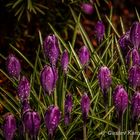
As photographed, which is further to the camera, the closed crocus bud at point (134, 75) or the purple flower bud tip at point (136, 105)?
the closed crocus bud at point (134, 75)

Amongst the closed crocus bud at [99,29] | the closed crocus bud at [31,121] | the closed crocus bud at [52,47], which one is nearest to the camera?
the closed crocus bud at [31,121]

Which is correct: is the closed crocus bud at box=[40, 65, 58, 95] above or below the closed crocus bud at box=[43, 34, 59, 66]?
below

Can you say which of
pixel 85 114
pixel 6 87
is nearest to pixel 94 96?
pixel 85 114

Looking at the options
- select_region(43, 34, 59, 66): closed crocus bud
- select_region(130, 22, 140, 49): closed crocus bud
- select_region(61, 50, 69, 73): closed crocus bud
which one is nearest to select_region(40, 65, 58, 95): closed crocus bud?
select_region(43, 34, 59, 66): closed crocus bud

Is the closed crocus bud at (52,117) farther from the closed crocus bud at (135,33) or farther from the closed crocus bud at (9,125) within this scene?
the closed crocus bud at (135,33)

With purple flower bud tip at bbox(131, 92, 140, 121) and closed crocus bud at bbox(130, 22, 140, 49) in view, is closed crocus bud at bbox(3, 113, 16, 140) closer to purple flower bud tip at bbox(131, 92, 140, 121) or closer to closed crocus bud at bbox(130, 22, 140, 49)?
purple flower bud tip at bbox(131, 92, 140, 121)

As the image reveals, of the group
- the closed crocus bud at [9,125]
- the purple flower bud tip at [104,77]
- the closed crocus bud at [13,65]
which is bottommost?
the closed crocus bud at [9,125]

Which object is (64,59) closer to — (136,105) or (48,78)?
(48,78)

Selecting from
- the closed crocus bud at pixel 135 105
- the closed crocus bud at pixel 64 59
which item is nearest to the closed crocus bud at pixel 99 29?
the closed crocus bud at pixel 64 59

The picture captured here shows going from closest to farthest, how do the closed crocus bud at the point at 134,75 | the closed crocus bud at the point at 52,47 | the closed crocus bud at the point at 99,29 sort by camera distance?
the closed crocus bud at the point at 134,75, the closed crocus bud at the point at 52,47, the closed crocus bud at the point at 99,29

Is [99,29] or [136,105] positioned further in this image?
[99,29]

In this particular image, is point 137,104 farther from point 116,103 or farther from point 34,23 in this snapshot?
point 34,23

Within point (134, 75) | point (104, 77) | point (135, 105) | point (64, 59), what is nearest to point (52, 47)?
point (64, 59)
